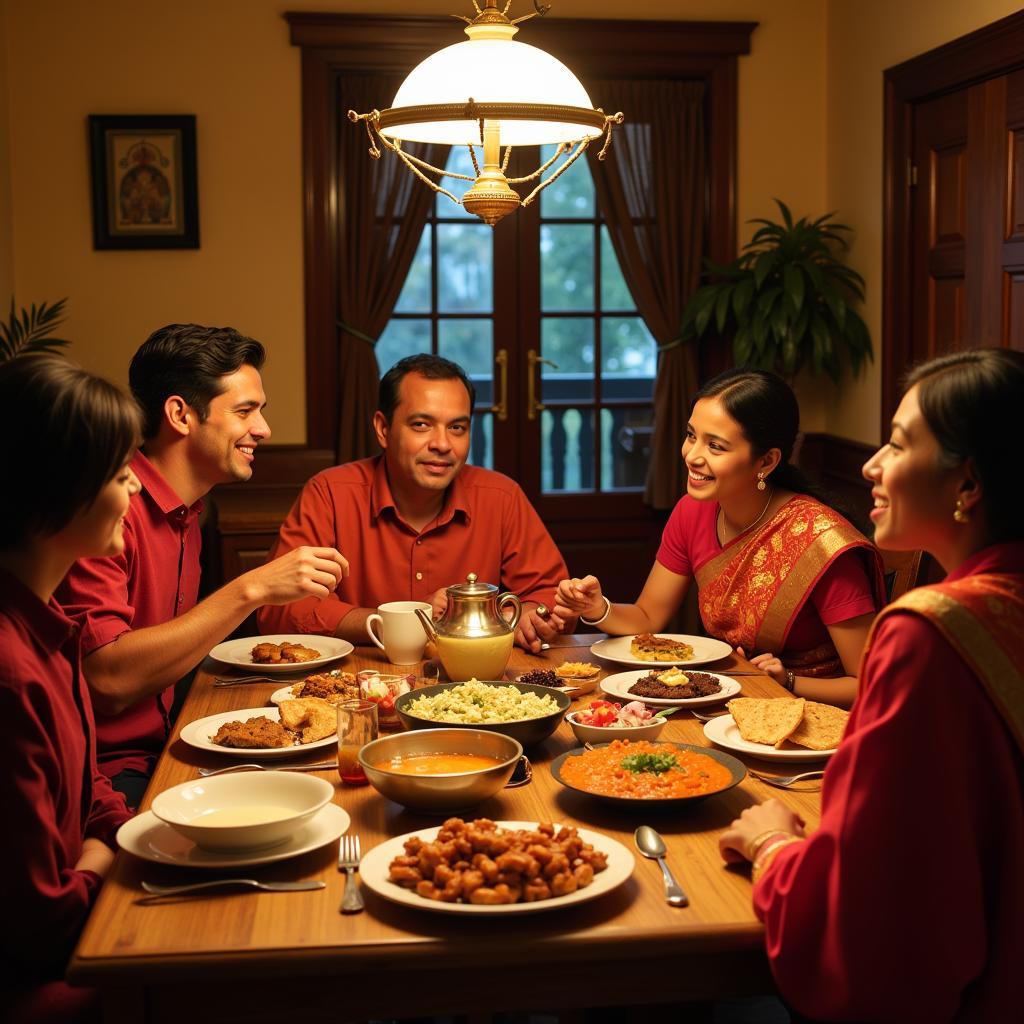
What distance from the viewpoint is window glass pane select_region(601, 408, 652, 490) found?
17.6 ft

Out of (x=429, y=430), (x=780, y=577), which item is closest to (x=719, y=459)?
(x=780, y=577)

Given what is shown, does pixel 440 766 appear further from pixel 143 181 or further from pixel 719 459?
pixel 143 181

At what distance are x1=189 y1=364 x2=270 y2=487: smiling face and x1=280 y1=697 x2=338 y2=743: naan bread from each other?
2.39 ft

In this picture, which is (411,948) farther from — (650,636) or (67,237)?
(67,237)

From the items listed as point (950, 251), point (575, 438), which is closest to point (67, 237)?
point (575, 438)

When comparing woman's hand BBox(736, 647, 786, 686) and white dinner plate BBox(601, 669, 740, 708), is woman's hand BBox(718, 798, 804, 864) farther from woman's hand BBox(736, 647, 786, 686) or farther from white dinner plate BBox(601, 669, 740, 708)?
woman's hand BBox(736, 647, 786, 686)

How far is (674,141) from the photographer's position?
5.14m

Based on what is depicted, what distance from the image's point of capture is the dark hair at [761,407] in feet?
8.61

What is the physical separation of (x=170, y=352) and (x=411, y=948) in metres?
1.57

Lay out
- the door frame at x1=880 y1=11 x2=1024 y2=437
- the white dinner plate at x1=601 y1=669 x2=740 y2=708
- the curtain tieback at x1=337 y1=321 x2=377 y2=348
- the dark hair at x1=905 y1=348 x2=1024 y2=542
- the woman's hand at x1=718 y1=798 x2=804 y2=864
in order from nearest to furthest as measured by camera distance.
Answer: the dark hair at x1=905 y1=348 x2=1024 y2=542, the woman's hand at x1=718 y1=798 x2=804 y2=864, the white dinner plate at x1=601 y1=669 x2=740 y2=708, the door frame at x1=880 y1=11 x2=1024 y2=437, the curtain tieback at x1=337 y1=321 x2=377 y2=348

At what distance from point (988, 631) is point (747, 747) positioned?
23.7 inches

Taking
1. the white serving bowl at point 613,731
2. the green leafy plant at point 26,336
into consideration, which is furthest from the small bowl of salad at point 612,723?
the green leafy plant at point 26,336

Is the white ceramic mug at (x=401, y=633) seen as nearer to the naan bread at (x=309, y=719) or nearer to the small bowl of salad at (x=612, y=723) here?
the naan bread at (x=309, y=719)

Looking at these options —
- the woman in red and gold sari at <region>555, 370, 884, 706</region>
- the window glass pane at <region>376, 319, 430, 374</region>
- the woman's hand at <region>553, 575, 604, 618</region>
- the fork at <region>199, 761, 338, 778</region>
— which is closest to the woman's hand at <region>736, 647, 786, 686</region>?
the woman in red and gold sari at <region>555, 370, 884, 706</region>
